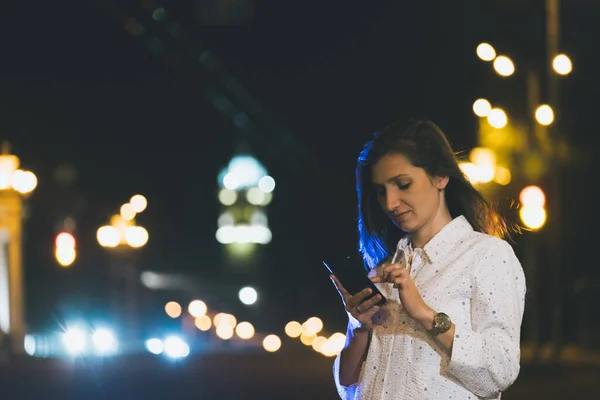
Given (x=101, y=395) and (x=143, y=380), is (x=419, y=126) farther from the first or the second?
(x=143, y=380)

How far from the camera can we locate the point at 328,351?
24.4 meters

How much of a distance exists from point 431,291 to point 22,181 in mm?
19588

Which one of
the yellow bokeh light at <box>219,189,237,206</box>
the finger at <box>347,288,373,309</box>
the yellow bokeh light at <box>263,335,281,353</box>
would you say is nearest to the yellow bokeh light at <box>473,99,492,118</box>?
the yellow bokeh light at <box>263,335,281,353</box>

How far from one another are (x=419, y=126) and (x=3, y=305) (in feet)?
67.8

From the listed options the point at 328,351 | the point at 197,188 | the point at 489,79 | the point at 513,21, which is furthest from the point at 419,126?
the point at 197,188

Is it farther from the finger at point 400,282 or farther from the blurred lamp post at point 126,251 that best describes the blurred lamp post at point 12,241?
the finger at point 400,282

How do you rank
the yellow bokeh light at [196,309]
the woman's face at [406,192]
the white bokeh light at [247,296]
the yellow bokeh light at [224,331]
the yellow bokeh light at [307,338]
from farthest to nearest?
the white bokeh light at [247,296] < the yellow bokeh light at [196,309] < the yellow bokeh light at [224,331] < the yellow bokeh light at [307,338] < the woman's face at [406,192]

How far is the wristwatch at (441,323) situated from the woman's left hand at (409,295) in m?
0.02

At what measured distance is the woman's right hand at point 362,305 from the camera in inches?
133

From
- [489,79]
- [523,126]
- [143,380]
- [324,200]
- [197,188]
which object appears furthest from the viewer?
[197,188]

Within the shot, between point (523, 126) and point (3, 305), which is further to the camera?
point (3, 305)

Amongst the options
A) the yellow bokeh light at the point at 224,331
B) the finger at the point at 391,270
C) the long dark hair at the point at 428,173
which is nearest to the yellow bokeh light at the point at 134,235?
the yellow bokeh light at the point at 224,331

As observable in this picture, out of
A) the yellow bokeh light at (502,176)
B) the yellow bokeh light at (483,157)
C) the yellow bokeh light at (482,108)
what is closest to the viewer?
the yellow bokeh light at (483,157)

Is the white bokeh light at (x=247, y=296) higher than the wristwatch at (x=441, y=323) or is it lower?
higher
